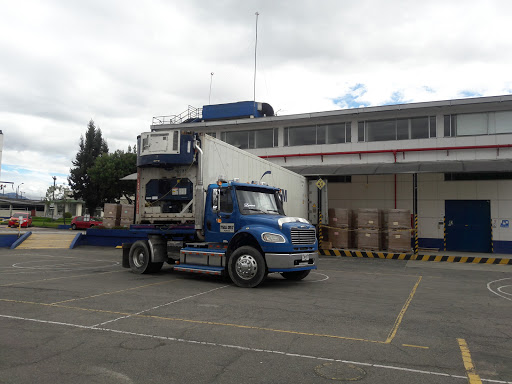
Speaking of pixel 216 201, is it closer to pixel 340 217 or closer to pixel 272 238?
pixel 272 238

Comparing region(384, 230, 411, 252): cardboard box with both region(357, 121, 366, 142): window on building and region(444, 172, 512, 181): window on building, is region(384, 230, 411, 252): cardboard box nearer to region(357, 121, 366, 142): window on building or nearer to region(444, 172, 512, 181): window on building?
region(444, 172, 512, 181): window on building

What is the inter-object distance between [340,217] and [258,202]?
10.4m

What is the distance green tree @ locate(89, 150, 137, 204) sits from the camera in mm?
49250

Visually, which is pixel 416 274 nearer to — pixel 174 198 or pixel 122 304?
pixel 174 198

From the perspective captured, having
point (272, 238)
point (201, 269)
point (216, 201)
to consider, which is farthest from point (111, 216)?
point (272, 238)

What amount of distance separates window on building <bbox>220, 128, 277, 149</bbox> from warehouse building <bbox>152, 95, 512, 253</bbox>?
139 centimetres

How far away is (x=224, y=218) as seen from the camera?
10984 mm

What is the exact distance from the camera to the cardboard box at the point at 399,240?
1922 cm

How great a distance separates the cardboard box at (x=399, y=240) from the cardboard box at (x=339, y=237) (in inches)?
81.4

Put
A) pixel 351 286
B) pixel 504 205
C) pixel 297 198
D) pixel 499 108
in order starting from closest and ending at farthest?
1. pixel 351 286
2. pixel 297 198
3. pixel 504 205
4. pixel 499 108

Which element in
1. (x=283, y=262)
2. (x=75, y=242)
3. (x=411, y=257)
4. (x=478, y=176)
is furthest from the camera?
(x=75, y=242)

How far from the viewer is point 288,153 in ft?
91.0

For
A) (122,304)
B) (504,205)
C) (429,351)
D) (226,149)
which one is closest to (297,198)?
(226,149)

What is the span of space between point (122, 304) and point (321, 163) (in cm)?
2009
